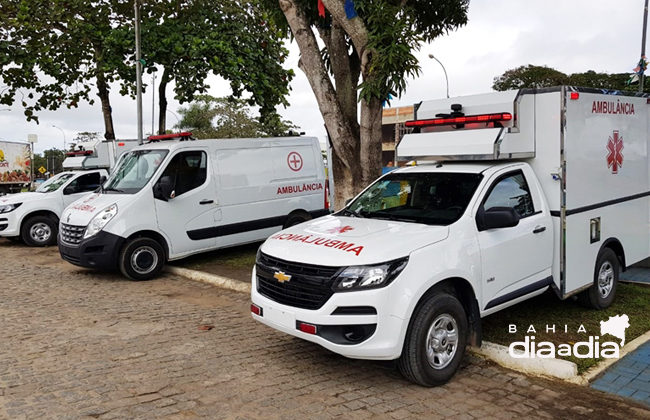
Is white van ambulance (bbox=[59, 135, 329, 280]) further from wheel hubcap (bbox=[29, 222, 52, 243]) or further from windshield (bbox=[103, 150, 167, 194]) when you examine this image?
wheel hubcap (bbox=[29, 222, 52, 243])

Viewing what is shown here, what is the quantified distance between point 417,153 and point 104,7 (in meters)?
12.8

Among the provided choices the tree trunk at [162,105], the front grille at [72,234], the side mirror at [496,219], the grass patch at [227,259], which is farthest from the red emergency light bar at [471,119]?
the tree trunk at [162,105]

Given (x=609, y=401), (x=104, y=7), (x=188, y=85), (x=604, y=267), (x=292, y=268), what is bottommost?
(x=609, y=401)

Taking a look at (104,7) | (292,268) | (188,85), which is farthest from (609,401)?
(104,7)

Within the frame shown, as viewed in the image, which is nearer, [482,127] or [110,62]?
[482,127]

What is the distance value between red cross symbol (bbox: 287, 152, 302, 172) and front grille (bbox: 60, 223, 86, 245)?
395 centimetres

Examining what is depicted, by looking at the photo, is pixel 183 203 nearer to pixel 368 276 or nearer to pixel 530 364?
pixel 368 276

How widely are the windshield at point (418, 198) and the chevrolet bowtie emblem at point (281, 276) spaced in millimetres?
1266

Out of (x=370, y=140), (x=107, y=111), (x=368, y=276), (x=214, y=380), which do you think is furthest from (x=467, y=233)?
(x=107, y=111)

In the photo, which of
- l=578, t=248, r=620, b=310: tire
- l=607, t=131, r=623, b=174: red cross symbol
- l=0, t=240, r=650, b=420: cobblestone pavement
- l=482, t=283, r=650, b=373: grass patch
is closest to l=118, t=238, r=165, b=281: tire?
l=0, t=240, r=650, b=420: cobblestone pavement

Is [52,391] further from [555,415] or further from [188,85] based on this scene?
[188,85]

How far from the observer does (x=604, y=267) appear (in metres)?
6.57

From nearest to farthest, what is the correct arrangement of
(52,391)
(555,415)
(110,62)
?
(555,415) < (52,391) < (110,62)

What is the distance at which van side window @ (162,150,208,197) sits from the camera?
9.29 meters
